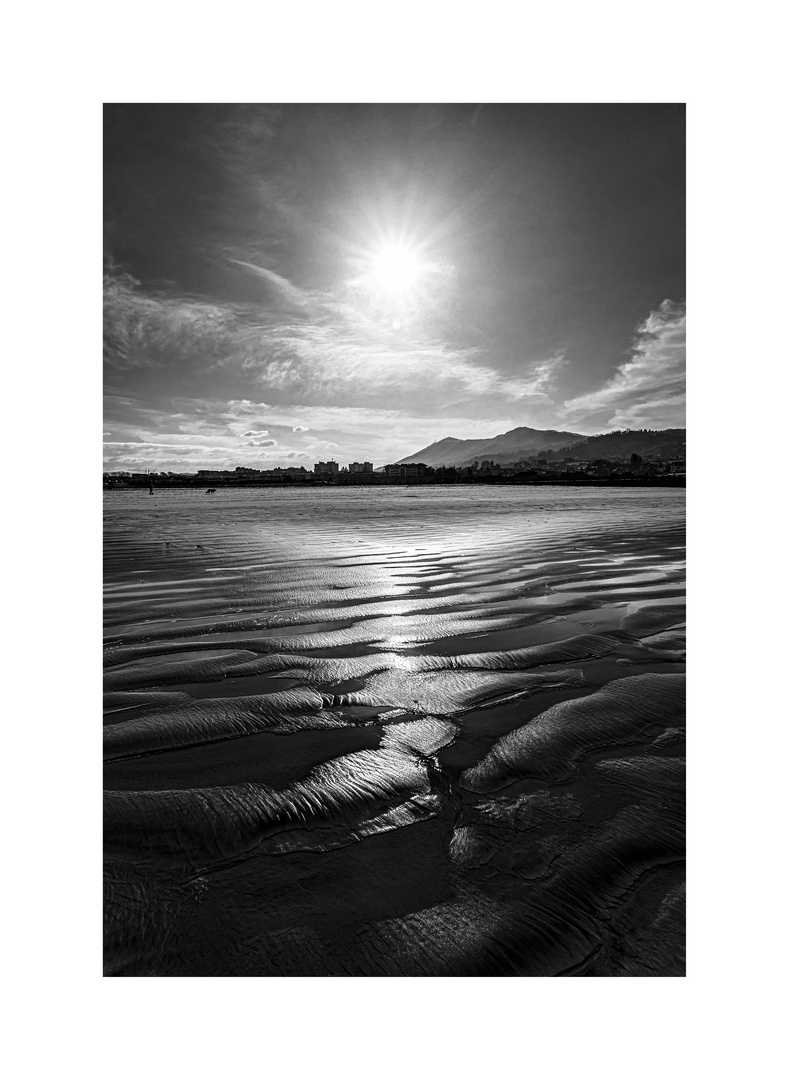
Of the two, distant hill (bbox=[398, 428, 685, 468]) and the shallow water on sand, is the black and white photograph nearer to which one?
the shallow water on sand

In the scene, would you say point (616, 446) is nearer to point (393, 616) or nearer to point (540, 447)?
point (540, 447)

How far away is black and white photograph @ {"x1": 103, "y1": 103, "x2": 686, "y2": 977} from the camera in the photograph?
139cm

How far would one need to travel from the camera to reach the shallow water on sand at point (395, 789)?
4.34 ft

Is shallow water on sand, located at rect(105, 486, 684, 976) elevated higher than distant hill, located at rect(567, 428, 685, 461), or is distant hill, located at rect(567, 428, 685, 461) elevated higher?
distant hill, located at rect(567, 428, 685, 461)

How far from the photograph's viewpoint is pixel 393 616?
3.67 metres

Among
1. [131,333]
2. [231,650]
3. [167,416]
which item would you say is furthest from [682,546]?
[167,416]

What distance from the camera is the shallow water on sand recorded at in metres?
1.32

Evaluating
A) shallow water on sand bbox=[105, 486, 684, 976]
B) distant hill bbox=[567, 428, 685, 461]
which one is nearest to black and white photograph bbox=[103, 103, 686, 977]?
shallow water on sand bbox=[105, 486, 684, 976]

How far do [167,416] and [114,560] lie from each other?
6197mm

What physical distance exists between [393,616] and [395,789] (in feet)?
6.35

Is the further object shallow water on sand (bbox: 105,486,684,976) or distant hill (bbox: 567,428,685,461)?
distant hill (bbox: 567,428,685,461)

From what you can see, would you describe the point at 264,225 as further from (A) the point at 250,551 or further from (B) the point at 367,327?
(A) the point at 250,551

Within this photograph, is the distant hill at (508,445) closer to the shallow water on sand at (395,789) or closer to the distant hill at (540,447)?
the distant hill at (540,447)

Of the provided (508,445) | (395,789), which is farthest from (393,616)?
(508,445)
